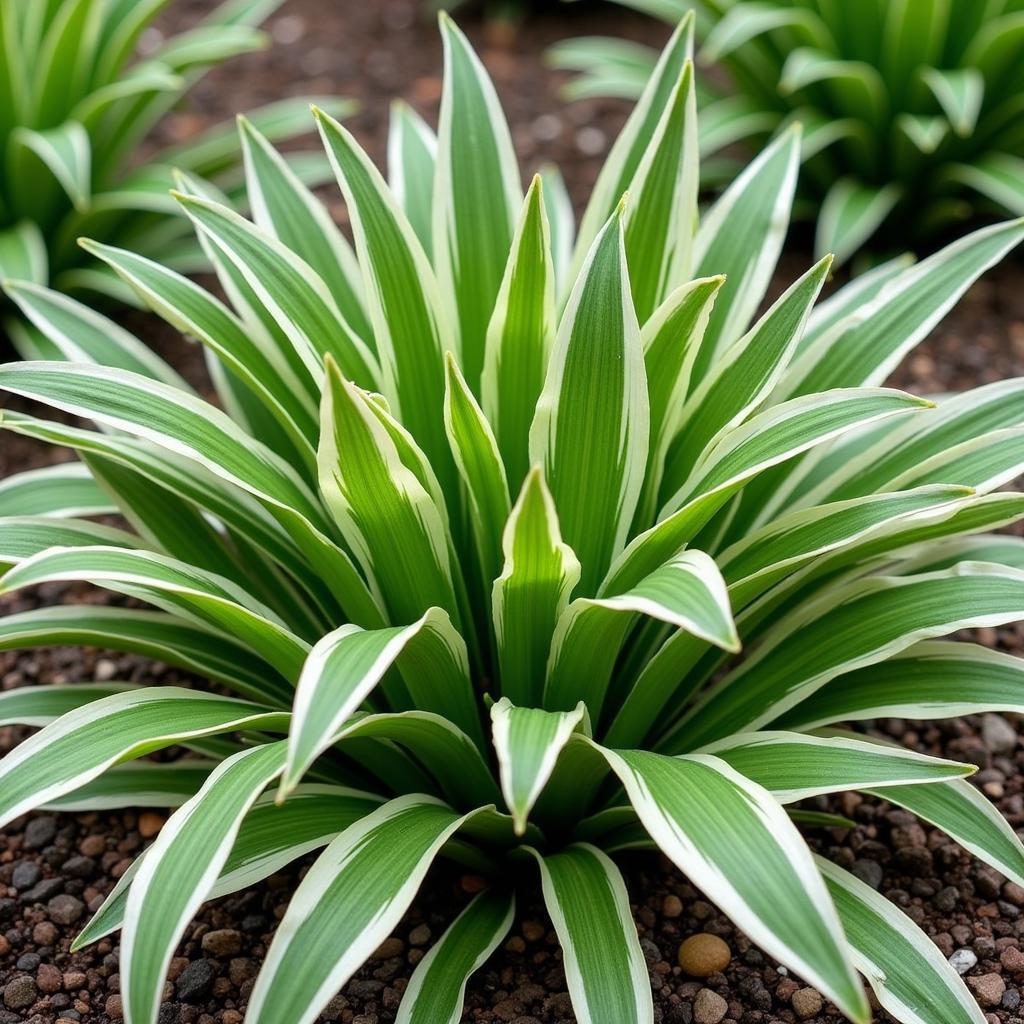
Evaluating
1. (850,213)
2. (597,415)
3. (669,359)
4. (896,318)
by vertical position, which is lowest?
(597,415)

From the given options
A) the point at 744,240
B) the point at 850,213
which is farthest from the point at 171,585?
the point at 850,213

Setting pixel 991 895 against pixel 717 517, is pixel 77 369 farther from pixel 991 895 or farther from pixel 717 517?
pixel 991 895

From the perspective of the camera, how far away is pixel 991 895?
168 cm

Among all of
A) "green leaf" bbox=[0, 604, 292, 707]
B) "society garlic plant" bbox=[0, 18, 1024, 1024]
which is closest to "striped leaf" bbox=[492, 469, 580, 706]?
"society garlic plant" bbox=[0, 18, 1024, 1024]

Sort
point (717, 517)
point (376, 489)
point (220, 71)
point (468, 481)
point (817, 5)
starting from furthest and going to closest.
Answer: point (220, 71) → point (817, 5) → point (717, 517) → point (468, 481) → point (376, 489)

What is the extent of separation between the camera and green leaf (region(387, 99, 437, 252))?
1873 mm

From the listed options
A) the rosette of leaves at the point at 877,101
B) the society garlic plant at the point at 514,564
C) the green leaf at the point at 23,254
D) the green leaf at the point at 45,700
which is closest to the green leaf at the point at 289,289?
the society garlic plant at the point at 514,564

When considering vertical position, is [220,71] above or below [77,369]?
above

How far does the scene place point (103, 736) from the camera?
1.36 m

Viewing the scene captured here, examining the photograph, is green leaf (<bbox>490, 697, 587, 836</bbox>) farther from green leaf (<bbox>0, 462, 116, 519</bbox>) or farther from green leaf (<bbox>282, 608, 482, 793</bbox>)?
green leaf (<bbox>0, 462, 116, 519</bbox>)

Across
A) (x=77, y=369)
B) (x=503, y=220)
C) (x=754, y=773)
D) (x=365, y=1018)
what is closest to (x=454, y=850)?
(x=365, y=1018)

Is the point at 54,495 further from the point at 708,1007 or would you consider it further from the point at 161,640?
the point at 708,1007

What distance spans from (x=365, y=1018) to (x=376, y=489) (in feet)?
2.15

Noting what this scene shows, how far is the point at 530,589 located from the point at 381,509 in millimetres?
185
